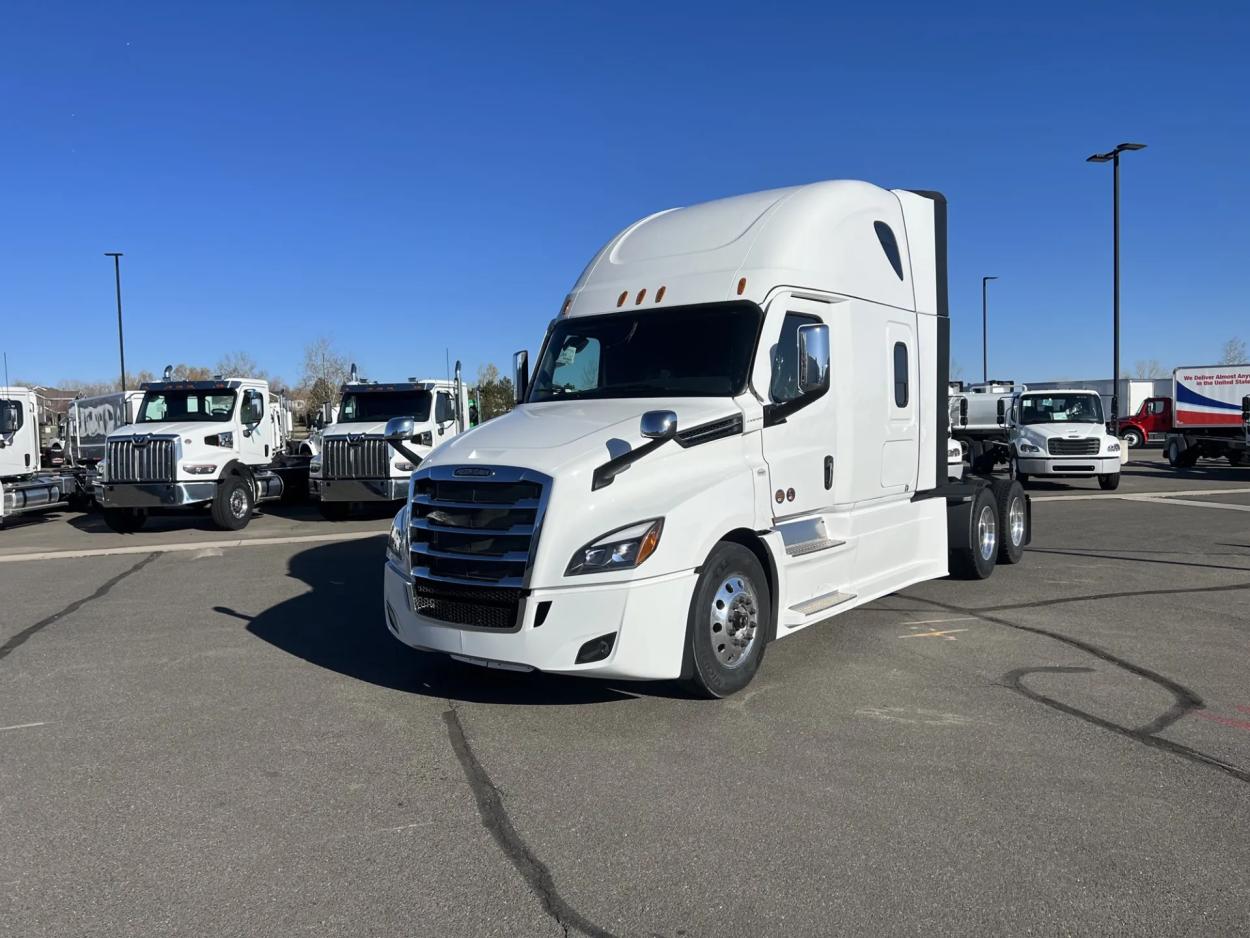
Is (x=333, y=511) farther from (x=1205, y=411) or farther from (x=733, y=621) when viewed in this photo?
(x=1205, y=411)

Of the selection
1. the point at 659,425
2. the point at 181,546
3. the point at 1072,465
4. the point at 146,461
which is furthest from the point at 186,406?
the point at 1072,465

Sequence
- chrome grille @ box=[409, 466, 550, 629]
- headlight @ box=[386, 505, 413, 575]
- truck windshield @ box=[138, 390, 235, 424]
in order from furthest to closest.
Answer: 1. truck windshield @ box=[138, 390, 235, 424]
2. headlight @ box=[386, 505, 413, 575]
3. chrome grille @ box=[409, 466, 550, 629]

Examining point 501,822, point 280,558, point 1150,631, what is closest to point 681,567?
point 501,822

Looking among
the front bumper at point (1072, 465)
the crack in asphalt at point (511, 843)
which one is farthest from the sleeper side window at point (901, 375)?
the front bumper at point (1072, 465)

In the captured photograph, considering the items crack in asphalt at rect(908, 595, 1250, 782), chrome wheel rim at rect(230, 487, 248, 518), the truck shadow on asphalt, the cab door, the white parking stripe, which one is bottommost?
the white parking stripe

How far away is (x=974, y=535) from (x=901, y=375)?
2297 mm

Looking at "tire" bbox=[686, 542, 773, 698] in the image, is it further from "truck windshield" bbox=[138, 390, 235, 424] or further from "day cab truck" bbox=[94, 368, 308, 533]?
"truck windshield" bbox=[138, 390, 235, 424]

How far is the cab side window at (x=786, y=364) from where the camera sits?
251 inches

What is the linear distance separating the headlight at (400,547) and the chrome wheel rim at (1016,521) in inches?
263

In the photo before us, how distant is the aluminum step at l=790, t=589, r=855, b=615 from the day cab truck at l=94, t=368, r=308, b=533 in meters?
12.3

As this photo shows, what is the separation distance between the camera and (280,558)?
1262cm

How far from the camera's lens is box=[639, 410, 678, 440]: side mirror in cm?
553

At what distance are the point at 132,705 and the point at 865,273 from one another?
230 inches

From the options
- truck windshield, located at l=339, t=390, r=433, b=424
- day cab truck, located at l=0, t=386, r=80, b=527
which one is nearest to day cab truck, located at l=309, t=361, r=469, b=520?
Answer: truck windshield, located at l=339, t=390, r=433, b=424
